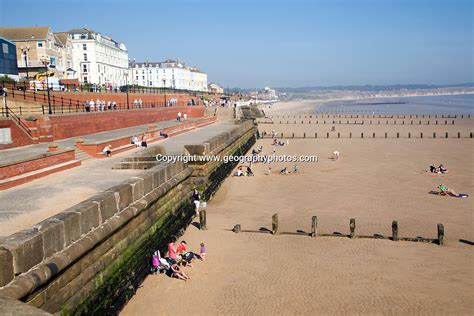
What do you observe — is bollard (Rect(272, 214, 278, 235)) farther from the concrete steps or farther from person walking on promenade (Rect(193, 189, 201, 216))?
the concrete steps

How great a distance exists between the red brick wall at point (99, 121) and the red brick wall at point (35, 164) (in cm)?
657

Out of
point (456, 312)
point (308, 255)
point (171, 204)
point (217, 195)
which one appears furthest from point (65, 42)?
point (456, 312)

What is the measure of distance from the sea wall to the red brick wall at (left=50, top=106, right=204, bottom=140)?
1068cm

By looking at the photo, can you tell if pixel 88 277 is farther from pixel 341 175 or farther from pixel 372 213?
pixel 341 175

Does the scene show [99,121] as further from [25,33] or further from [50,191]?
[25,33]

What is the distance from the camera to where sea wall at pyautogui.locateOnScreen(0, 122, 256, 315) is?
6.91 metres

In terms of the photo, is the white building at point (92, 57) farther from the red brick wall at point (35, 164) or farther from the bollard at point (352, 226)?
the bollard at point (352, 226)

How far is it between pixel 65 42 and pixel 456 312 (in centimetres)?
6155

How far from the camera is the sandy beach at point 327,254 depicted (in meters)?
10.8

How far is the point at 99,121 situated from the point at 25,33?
109 feet

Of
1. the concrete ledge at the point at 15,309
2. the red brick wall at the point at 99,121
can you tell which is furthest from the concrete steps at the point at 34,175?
the concrete ledge at the point at 15,309

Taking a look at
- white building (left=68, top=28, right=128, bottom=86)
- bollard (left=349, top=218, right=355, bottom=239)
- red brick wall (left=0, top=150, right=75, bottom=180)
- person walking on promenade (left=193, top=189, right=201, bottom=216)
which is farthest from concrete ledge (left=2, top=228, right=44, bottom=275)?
white building (left=68, top=28, right=128, bottom=86)

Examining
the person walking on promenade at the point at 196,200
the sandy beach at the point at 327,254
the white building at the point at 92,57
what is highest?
the white building at the point at 92,57

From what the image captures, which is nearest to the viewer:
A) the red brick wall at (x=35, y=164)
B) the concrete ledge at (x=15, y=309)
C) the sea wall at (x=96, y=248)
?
the concrete ledge at (x=15, y=309)
